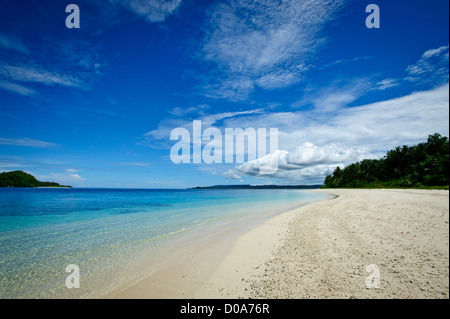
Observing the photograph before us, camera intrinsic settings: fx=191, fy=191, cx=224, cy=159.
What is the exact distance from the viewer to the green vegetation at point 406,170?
143 feet

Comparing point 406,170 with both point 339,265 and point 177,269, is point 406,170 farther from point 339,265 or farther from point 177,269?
point 177,269

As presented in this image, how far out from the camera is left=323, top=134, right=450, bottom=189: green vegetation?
43634 millimetres

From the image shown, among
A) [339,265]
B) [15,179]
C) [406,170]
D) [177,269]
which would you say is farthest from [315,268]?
[15,179]

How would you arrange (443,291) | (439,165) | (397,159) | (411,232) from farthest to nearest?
(397,159)
(439,165)
(411,232)
(443,291)

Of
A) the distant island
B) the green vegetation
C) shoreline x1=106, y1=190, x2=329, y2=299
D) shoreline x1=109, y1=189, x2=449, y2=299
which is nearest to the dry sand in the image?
shoreline x1=109, y1=189, x2=449, y2=299

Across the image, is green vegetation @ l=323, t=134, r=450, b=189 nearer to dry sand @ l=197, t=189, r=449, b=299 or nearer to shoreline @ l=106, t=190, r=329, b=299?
dry sand @ l=197, t=189, r=449, b=299

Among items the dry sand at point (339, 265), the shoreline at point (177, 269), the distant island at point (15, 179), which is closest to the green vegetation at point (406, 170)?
the dry sand at point (339, 265)

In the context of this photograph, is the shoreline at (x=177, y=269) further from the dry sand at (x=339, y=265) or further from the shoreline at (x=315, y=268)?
the dry sand at (x=339, y=265)

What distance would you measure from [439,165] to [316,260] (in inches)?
2318

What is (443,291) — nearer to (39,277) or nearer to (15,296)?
(15,296)

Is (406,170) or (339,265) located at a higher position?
(406,170)

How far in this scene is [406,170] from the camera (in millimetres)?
63250

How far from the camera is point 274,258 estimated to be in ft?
23.8

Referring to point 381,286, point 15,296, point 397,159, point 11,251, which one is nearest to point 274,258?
point 381,286
